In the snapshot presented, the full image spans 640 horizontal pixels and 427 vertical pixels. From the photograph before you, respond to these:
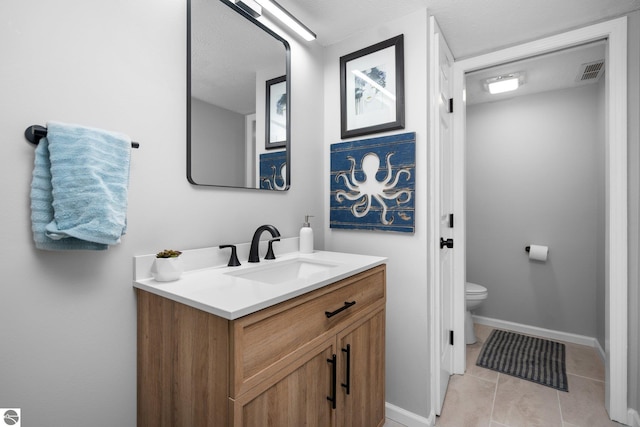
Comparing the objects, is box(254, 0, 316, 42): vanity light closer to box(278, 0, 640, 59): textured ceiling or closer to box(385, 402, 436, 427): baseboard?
box(278, 0, 640, 59): textured ceiling

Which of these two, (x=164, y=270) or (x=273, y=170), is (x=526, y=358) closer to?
(x=273, y=170)

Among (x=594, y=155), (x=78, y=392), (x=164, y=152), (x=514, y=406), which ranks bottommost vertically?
(x=514, y=406)

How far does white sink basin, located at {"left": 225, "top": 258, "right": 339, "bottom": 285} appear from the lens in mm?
1296

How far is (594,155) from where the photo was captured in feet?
8.45

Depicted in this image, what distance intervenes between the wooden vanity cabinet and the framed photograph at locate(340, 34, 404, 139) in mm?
→ 981

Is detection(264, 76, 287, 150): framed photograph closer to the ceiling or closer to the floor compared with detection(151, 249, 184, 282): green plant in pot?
closer to the ceiling

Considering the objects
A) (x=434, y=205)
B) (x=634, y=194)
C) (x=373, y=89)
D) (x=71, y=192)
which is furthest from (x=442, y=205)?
(x=71, y=192)

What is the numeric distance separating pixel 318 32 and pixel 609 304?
2.33 m

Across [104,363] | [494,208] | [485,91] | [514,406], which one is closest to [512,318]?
[494,208]

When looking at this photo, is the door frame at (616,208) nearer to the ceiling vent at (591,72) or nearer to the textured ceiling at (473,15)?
the textured ceiling at (473,15)

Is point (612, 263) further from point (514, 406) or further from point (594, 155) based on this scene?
point (594, 155)

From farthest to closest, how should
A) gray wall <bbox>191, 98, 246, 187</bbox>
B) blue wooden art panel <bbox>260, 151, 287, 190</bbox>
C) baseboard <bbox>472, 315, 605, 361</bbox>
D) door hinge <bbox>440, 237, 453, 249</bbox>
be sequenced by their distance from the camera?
baseboard <bbox>472, 315, 605, 361</bbox>
door hinge <bbox>440, 237, 453, 249</bbox>
blue wooden art panel <bbox>260, 151, 287, 190</bbox>
gray wall <bbox>191, 98, 246, 187</bbox>

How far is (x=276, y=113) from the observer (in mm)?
1635
